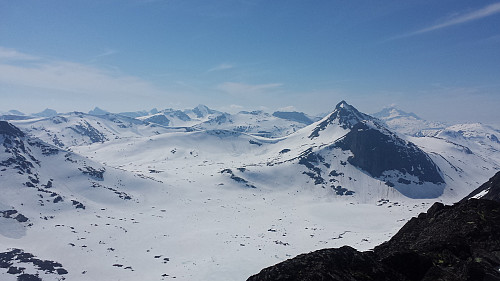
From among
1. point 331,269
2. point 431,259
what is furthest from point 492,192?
point 331,269

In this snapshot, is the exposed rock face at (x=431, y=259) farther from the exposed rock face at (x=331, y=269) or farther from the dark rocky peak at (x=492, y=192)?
the dark rocky peak at (x=492, y=192)

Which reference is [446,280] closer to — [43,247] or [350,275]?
[350,275]

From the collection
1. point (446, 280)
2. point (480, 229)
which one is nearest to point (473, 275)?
point (446, 280)

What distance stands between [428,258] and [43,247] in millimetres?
212301

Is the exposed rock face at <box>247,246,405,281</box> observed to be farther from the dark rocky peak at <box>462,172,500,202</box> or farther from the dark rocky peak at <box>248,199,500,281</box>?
the dark rocky peak at <box>462,172,500,202</box>

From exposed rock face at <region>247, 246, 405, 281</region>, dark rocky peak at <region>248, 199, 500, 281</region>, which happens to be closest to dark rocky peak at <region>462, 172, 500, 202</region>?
dark rocky peak at <region>248, 199, 500, 281</region>

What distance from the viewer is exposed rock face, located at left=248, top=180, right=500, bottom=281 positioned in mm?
23906

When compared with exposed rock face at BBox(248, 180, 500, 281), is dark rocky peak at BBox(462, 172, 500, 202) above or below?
above

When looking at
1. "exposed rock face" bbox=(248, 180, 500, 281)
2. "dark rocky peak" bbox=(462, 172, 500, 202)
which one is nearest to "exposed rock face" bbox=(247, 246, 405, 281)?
"exposed rock face" bbox=(248, 180, 500, 281)

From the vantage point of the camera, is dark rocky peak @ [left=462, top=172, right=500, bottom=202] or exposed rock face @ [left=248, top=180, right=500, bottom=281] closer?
exposed rock face @ [left=248, top=180, right=500, bottom=281]

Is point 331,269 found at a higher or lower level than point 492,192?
lower

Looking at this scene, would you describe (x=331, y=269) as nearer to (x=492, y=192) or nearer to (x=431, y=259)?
(x=431, y=259)

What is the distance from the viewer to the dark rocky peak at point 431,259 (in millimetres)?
23859

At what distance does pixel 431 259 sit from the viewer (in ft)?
90.6
